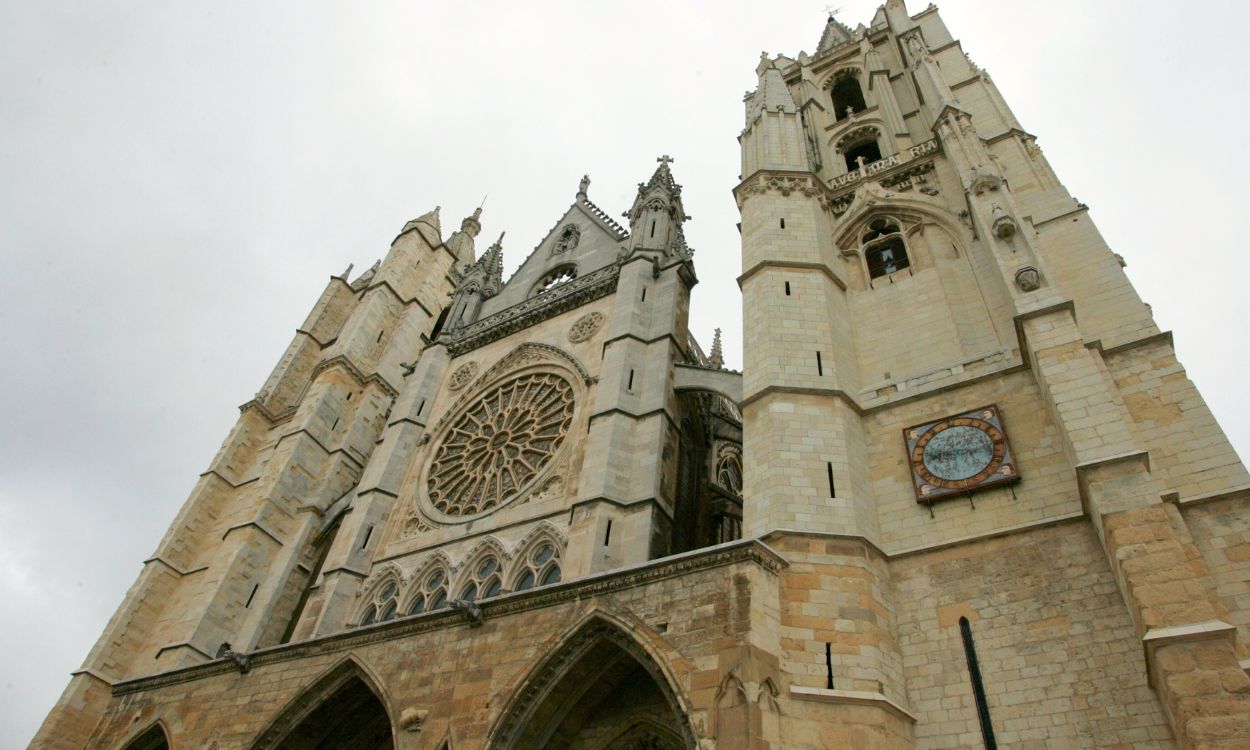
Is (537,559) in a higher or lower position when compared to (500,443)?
lower

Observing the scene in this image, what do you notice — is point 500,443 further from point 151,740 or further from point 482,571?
point 151,740

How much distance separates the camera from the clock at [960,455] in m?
9.01

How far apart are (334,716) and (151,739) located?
325 centimetres

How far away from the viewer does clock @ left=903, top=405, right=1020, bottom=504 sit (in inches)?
355

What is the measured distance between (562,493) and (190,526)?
10.9 m

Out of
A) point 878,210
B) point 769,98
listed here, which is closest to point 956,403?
point 878,210

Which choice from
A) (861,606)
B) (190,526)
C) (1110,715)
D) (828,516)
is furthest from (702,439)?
(190,526)

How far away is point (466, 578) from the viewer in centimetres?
1290

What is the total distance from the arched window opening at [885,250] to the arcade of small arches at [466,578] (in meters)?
6.88

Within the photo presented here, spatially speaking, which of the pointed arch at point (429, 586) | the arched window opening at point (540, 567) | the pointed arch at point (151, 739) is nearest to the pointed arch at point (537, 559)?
the arched window opening at point (540, 567)

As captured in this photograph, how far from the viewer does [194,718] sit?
→ 1077 cm

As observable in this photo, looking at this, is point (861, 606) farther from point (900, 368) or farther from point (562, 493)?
point (562, 493)

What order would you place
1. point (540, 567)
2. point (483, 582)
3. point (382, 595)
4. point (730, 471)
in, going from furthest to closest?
point (730, 471)
point (382, 595)
point (483, 582)
point (540, 567)

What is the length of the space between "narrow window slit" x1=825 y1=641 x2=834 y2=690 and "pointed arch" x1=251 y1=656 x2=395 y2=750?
5.14 meters
